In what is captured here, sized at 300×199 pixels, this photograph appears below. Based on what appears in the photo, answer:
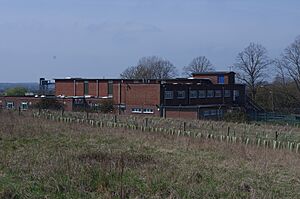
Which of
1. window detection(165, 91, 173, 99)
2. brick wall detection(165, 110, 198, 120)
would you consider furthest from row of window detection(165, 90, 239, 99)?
brick wall detection(165, 110, 198, 120)

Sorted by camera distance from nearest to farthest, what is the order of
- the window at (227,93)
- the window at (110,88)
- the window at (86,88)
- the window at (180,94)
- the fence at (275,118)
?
the fence at (275,118) < the window at (180,94) < the window at (110,88) < the window at (86,88) < the window at (227,93)

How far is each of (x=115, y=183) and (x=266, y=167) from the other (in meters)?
6.27

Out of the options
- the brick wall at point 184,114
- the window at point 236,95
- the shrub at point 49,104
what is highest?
the window at point 236,95

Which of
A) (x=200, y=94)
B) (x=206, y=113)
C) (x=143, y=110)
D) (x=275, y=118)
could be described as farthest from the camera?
(x=200, y=94)

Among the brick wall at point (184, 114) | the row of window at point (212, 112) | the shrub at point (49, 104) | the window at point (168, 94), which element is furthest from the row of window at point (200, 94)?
the shrub at point (49, 104)

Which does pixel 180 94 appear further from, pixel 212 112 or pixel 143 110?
pixel 143 110

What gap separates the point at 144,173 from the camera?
10.9m

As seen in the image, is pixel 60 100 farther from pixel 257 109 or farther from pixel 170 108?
pixel 257 109

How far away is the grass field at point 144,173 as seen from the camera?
8727 millimetres

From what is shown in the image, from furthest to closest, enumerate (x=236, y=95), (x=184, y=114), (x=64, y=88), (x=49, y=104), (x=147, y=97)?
1. (x=236, y=95)
2. (x=64, y=88)
3. (x=147, y=97)
4. (x=49, y=104)
5. (x=184, y=114)

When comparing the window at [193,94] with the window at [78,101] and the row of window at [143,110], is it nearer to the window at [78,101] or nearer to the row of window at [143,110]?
the row of window at [143,110]

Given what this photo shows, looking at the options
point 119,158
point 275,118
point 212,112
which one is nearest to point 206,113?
point 212,112

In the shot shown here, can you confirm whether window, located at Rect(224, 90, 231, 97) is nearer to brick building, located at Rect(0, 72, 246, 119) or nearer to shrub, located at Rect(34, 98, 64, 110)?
brick building, located at Rect(0, 72, 246, 119)

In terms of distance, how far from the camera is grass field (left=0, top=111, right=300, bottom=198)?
28.6 ft
